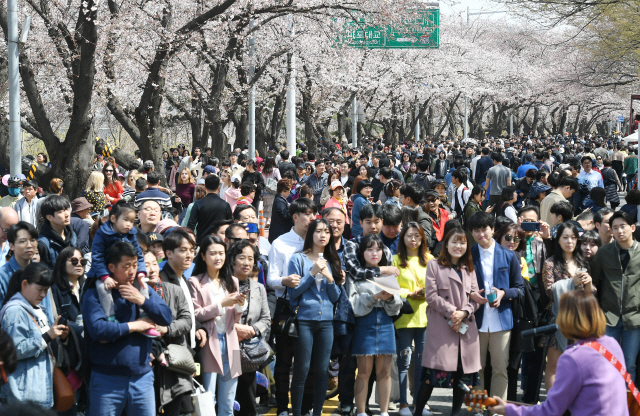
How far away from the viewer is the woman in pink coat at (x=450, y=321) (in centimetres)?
600

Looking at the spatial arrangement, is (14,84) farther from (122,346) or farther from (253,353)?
(122,346)

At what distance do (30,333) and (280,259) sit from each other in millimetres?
2243

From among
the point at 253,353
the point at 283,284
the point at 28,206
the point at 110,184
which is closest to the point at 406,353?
the point at 283,284

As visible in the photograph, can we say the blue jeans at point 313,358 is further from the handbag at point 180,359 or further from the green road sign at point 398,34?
the green road sign at point 398,34

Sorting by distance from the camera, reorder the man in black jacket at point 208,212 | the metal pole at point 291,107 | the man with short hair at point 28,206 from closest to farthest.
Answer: the man in black jacket at point 208,212 → the man with short hair at point 28,206 → the metal pole at point 291,107

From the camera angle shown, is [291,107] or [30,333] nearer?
[30,333]

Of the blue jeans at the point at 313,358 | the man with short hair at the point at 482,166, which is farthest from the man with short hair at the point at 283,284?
the man with short hair at the point at 482,166

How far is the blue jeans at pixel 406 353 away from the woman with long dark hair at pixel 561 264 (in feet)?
3.42

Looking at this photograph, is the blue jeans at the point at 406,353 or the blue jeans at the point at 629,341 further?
the blue jeans at the point at 406,353

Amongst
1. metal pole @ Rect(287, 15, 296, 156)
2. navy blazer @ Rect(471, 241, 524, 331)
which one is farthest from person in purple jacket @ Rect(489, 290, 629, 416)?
metal pole @ Rect(287, 15, 296, 156)

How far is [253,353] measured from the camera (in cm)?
589

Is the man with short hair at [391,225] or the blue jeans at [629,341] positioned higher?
the man with short hair at [391,225]

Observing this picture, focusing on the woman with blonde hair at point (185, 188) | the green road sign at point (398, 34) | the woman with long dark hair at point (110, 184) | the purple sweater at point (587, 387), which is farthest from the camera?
the green road sign at point (398, 34)

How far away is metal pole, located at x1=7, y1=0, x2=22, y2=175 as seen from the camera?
1105 cm
